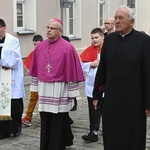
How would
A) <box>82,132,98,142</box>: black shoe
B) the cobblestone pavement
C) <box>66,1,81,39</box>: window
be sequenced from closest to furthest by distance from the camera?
1. the cobblestone pavement
2. <box>82,132,98,142</box>: black shoe
3. <box>66,1,81,39</box>: window

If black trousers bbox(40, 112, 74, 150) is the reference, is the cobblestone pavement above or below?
below

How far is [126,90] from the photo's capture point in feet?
13.3

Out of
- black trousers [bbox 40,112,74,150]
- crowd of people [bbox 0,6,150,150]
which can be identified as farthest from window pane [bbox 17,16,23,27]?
black trousers [bbox 40,112,74,150]

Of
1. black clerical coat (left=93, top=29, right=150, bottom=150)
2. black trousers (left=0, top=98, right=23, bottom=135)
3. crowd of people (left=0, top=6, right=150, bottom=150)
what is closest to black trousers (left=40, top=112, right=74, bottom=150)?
crowd of people (left=0, top=6, right=150, bottom=150)

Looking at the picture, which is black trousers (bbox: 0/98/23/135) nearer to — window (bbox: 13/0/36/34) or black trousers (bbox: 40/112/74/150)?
black trousers (bbox: 40/112/74/150)

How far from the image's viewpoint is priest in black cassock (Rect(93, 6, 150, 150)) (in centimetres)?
399

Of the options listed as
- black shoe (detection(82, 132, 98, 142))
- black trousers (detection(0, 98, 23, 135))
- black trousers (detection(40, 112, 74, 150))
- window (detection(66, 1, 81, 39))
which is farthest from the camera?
window (detection(66, 1, 81, 39))

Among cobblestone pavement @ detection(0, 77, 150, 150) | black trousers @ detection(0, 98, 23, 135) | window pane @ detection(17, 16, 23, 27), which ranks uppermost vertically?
window pane @ detection(17, 16, 23, 27)

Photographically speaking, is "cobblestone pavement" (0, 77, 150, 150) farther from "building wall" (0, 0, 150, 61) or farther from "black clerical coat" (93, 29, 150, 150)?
"building wall" (0, 0, 150, 61)

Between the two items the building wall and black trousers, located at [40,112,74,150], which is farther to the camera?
the building wall

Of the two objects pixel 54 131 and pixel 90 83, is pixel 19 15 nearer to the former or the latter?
pixel 90 83

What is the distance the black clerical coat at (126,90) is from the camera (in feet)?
13.1

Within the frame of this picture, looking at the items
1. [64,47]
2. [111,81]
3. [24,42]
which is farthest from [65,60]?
[24,42]

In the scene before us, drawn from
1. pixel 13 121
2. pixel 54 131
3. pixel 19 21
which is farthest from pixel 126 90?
pixel 19 21
